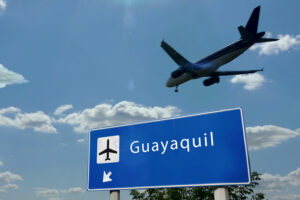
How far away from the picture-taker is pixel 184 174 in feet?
19.8

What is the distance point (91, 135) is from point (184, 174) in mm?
3089

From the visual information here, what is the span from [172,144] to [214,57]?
43.7 metres

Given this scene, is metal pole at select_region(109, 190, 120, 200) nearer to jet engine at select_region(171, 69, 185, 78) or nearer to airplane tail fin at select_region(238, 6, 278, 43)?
jet engine at select_region(171, 69, 185, 78)

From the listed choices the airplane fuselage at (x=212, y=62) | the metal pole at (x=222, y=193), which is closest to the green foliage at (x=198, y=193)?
the airplane fuselage at (x=212, y=62)

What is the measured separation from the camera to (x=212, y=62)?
48.8 m

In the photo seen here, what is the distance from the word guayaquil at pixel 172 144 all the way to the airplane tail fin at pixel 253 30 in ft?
141

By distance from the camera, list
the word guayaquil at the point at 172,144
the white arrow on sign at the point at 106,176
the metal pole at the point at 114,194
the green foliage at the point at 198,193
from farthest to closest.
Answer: the green foliage at the point at 198,193
the white arrow on sign at the point at 106,176
the metal pole at the point at 114,194
the word guayaquil at the point at 172,144

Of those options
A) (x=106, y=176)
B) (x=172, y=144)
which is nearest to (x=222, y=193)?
(x=172, y=144)

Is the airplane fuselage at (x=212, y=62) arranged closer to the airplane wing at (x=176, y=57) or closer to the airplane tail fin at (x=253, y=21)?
the airplane wing at (x=176, y=57)

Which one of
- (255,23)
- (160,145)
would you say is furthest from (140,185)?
(255,23)

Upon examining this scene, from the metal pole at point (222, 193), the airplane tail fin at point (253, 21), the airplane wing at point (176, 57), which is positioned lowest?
the metal pole at point (222, 193)

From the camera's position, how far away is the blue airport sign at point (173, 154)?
18.7 ft

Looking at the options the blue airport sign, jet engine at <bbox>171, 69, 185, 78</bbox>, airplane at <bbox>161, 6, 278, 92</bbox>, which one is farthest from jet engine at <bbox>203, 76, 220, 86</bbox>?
the blue airport sign

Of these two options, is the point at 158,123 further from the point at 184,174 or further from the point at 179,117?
the point at 184,174
